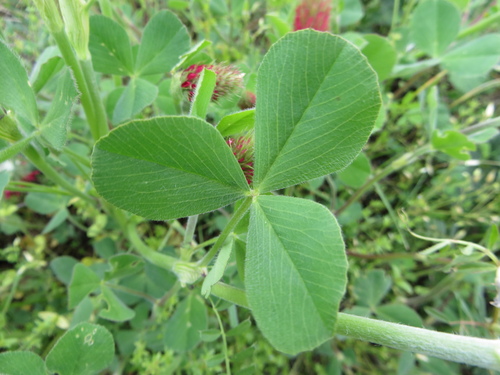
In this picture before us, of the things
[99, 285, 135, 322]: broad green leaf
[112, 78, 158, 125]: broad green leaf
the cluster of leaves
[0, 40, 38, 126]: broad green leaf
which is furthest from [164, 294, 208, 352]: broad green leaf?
[0, 40, 38, 126]: broad green leaf

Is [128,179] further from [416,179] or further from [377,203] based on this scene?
[416,179]

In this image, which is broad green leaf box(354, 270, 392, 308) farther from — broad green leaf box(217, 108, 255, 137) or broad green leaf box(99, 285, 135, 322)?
broad green leaf box(217, 108, 255, 137)

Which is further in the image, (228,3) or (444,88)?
(444,88)

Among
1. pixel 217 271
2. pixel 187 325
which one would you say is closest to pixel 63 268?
pixel 187 325

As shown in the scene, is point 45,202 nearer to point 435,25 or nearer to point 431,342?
point 431,342

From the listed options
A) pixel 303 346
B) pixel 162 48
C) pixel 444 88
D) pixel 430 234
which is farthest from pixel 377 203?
pixel 303 346

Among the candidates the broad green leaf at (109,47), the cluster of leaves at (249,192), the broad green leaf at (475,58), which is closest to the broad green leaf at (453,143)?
the cluster of leaves at (249,192)
